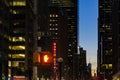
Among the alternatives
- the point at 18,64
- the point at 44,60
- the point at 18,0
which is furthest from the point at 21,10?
the point at 44,60

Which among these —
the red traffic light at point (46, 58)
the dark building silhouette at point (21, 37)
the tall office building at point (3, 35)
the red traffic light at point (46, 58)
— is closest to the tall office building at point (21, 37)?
the dark building silhouette at point (21, 37)

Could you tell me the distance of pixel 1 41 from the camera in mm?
113562

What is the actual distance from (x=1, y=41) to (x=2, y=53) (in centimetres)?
302

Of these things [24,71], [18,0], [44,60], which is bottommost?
[24,71]

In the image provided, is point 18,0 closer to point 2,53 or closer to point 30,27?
point 30,27

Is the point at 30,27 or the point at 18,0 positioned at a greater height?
the point at 18,0

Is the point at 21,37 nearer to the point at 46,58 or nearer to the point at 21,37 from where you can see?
→ the point at 21,37

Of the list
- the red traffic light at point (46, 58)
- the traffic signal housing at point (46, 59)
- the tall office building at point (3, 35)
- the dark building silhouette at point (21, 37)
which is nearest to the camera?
the traffic signal housing at point (46, 59)

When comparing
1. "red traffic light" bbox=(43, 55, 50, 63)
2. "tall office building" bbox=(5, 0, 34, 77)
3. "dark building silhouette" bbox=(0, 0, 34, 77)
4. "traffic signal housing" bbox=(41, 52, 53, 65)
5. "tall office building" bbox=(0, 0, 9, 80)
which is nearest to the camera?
"traffic signal housing" bbox=(41, 52, 53, 65)

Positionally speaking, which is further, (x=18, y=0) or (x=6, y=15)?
(x=18, y=0)

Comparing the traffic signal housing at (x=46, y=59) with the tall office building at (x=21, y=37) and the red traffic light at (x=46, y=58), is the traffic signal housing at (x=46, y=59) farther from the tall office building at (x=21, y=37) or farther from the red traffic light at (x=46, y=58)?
the tall office building at (x=21, y=37)

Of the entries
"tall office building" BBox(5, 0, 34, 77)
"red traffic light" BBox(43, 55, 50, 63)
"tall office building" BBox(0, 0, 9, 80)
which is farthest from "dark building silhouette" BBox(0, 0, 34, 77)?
"red traffic light" BBox(43, 55, 50, 63)

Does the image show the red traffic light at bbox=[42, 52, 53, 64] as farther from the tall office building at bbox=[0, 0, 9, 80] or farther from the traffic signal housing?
the tall office building at bbox=[0, 0, 9, 80]

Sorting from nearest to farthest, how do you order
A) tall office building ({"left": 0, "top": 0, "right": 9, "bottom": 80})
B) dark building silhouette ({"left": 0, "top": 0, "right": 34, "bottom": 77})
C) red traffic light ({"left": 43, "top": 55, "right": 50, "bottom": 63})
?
red traffic light ({"left": 43, "top": 55, "right": 50, "bottom": 63})
tall office building ({"left": 0, "top": 0, "right": 9, "bottom": 80})
dark building silhouette ({"left": 0, "top": 0, "right": 34, "bottom": 77})
